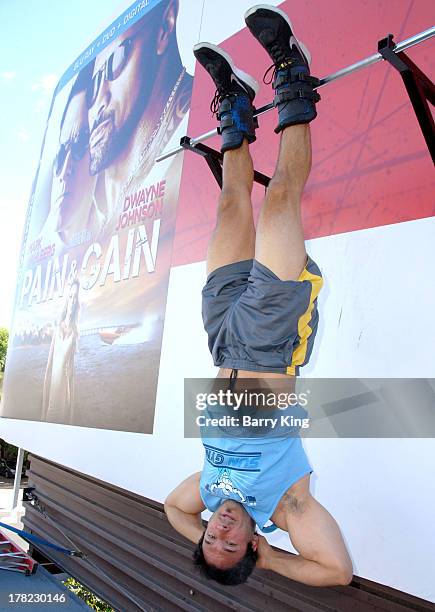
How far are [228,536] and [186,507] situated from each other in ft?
1.35

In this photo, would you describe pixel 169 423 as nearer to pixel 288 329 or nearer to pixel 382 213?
pixel 288 329

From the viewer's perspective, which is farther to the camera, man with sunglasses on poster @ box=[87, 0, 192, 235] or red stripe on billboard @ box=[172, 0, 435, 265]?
man with sunglasses on poster @ box=[87, 0, 192, 235]

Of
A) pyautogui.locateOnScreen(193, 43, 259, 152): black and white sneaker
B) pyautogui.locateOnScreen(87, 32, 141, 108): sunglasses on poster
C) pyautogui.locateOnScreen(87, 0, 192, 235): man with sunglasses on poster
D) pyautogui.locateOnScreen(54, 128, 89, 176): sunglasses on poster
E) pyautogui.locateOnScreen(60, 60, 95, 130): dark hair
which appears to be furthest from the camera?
pyautogui.locateOnScreen(60, 60, 95, 130): dark hair

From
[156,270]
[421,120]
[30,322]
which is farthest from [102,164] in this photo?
[421,120]

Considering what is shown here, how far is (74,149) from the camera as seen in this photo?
441 cm

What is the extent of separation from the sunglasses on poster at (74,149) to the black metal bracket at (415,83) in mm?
3337

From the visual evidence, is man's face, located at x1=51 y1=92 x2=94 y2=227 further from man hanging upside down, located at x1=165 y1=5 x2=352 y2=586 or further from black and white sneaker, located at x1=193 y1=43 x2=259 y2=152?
man hanging upside down, located at x1=165 y1=5 x2=352 y2=586

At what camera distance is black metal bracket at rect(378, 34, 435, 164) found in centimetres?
127

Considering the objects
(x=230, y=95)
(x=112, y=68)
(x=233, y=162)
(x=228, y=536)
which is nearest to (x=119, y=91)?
(x=112, y=68)

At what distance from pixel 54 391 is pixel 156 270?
1523 millimetres

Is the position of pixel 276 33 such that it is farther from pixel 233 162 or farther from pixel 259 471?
pixel 259 471

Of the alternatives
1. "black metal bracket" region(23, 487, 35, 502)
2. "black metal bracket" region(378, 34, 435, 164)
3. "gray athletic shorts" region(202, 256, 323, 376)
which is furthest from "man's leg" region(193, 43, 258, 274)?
"black metal bracket" region(23, 487, 35, 502)

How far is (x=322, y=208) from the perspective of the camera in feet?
6.42

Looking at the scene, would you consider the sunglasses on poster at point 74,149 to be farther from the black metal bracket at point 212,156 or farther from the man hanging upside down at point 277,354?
the man hanging upside down at point 277,354
